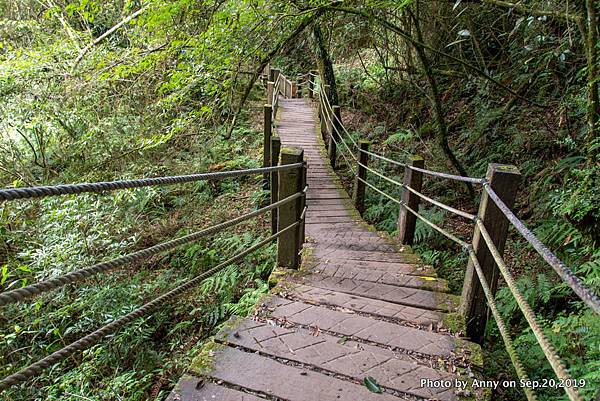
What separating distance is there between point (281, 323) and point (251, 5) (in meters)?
4.88

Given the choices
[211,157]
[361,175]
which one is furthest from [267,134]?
[211,157]

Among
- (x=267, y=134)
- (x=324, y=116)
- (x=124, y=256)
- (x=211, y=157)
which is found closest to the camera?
(x=124, y=256)

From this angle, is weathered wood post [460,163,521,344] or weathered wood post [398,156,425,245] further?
weathered wood post [398,156,425,245]

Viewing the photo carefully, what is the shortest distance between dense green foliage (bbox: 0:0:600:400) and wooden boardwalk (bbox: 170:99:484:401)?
0.75 m

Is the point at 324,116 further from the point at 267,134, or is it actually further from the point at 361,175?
the point at 361,175

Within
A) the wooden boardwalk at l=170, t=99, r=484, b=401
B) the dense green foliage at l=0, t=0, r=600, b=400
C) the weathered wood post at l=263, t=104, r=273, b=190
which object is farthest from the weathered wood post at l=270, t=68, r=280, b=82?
the wooden boardwalk at l=170, t=99, r=484, b=401

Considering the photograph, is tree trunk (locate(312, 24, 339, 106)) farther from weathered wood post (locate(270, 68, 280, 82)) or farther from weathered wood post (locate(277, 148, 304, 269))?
weathered wood post (locate(277, 148, 304, 269))

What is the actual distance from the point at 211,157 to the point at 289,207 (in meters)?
7.41

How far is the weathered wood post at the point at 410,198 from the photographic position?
14.1 feet

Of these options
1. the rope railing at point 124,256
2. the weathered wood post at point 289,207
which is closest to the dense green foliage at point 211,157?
the weathered wood post at point 289,207

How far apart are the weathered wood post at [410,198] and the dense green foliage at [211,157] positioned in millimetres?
1114

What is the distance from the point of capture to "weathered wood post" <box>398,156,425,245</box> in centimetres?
431

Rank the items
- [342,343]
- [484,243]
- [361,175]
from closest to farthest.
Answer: [342,343], [484,243], [361,175]

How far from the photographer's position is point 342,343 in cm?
231
